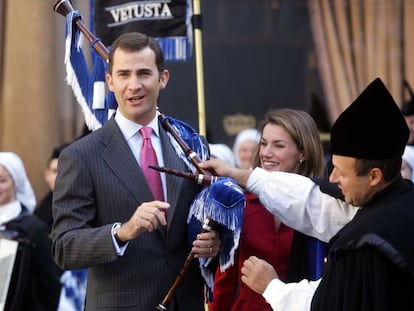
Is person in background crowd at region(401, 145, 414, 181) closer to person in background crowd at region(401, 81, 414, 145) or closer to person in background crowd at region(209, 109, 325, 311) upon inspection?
person in background crowd at region(401, 81, 414, 145)

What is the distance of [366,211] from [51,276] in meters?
2.82

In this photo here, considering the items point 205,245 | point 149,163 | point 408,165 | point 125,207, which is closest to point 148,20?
point 408,165

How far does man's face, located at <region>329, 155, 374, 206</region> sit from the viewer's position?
3.61 meters

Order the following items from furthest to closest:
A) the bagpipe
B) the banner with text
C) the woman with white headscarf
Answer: the banner with text → the woman with white headscarf → the bagpipe

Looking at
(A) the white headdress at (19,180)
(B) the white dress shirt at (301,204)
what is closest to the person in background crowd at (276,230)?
(B) the white dress shirt at (301,204)

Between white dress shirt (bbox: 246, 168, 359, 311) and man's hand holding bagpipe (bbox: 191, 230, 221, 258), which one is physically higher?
white dress shirt (bbox: 246, 168, 359, 311)

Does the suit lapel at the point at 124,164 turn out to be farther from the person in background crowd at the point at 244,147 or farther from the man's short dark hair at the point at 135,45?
the person in background crowd at the point at 244,147

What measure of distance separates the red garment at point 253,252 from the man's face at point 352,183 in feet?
2.90

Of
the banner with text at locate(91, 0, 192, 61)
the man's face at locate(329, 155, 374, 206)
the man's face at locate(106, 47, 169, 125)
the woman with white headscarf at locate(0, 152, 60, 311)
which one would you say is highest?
the banner with text at locate(91, 0, 192, 61)

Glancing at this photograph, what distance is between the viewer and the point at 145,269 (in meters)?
4.07

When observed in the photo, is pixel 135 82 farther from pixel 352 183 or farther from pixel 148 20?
pixel 148 20

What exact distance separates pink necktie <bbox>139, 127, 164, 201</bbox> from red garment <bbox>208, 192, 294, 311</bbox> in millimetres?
545

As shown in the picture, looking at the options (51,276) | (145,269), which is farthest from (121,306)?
(51,276)

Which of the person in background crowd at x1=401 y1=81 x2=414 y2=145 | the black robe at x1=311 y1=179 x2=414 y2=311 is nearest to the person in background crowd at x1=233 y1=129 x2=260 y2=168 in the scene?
the person in background crowd at x1=401 y1=81 x2=414 y2=145
